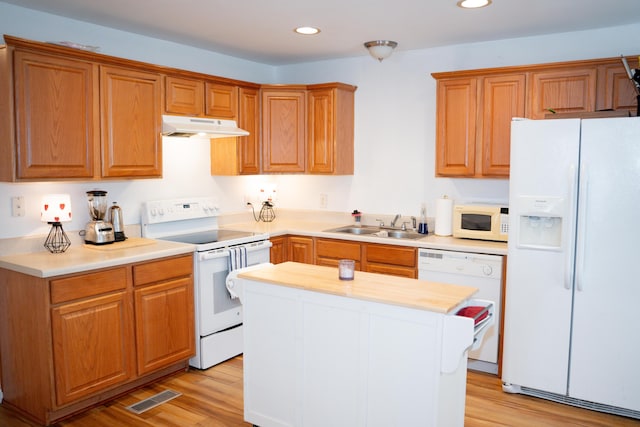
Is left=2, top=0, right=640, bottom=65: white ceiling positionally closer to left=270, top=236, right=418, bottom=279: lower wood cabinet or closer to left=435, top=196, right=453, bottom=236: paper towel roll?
left=435, top=196, right=453, bottom=236: paper towel roll

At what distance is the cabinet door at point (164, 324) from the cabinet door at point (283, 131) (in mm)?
1571

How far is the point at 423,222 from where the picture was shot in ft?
14.6

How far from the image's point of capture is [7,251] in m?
3.24

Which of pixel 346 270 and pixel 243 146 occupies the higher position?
pixel 243 146

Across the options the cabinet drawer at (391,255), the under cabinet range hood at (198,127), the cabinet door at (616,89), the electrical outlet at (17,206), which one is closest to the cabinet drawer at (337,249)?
the cabinet drawer at (391,255)

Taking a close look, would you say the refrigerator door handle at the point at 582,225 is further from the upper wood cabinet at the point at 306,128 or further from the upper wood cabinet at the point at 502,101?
the upper wood cabinet at the point at 306,128

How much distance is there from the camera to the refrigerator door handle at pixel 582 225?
3.08 m

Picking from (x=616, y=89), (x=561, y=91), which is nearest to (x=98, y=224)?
(x=561, y=91)

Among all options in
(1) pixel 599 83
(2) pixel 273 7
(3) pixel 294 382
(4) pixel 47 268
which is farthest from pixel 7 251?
(1) pixel 599 83

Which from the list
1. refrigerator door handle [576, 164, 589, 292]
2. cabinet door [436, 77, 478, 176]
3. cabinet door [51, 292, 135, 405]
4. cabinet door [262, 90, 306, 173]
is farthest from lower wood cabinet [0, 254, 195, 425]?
refrigerator door handle [576, 164, 589, 292]

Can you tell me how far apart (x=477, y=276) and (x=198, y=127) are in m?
2.35

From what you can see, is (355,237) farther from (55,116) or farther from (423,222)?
(55,116)

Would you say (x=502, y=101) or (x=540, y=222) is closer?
(x=540, y=222)

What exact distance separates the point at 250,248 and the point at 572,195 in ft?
7.67
